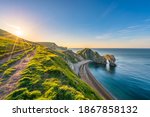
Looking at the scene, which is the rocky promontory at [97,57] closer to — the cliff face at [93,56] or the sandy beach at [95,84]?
the cliff face at [93,56]

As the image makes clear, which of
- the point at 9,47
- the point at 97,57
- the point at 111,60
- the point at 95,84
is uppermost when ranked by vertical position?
the point at 9,47

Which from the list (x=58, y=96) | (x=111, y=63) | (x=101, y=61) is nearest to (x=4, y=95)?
(x=58, y=96)

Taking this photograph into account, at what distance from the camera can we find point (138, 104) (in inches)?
439

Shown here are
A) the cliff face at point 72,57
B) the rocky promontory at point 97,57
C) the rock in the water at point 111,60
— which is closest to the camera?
the cliff face at point 72,57

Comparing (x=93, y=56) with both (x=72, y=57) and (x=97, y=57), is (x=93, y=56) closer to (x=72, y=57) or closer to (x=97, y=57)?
(x=97, y=57)

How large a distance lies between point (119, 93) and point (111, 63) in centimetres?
7369

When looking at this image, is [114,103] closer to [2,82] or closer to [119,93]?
[2,82]

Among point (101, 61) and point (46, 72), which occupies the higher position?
point (46, 72)

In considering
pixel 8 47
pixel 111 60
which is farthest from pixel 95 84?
pixel 111 60

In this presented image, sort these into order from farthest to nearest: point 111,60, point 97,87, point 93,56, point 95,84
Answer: point 93,56 → point 111,60 → point 95,84 → point 97,87

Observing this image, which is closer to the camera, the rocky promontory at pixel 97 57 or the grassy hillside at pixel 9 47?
the grassy hillside at pixel 9 47

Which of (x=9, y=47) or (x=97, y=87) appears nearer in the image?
(x=9, y=47)

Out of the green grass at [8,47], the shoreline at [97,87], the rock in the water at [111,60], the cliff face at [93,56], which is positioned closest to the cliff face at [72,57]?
the cliff face at [93,56]

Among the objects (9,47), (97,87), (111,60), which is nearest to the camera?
(9,47)
